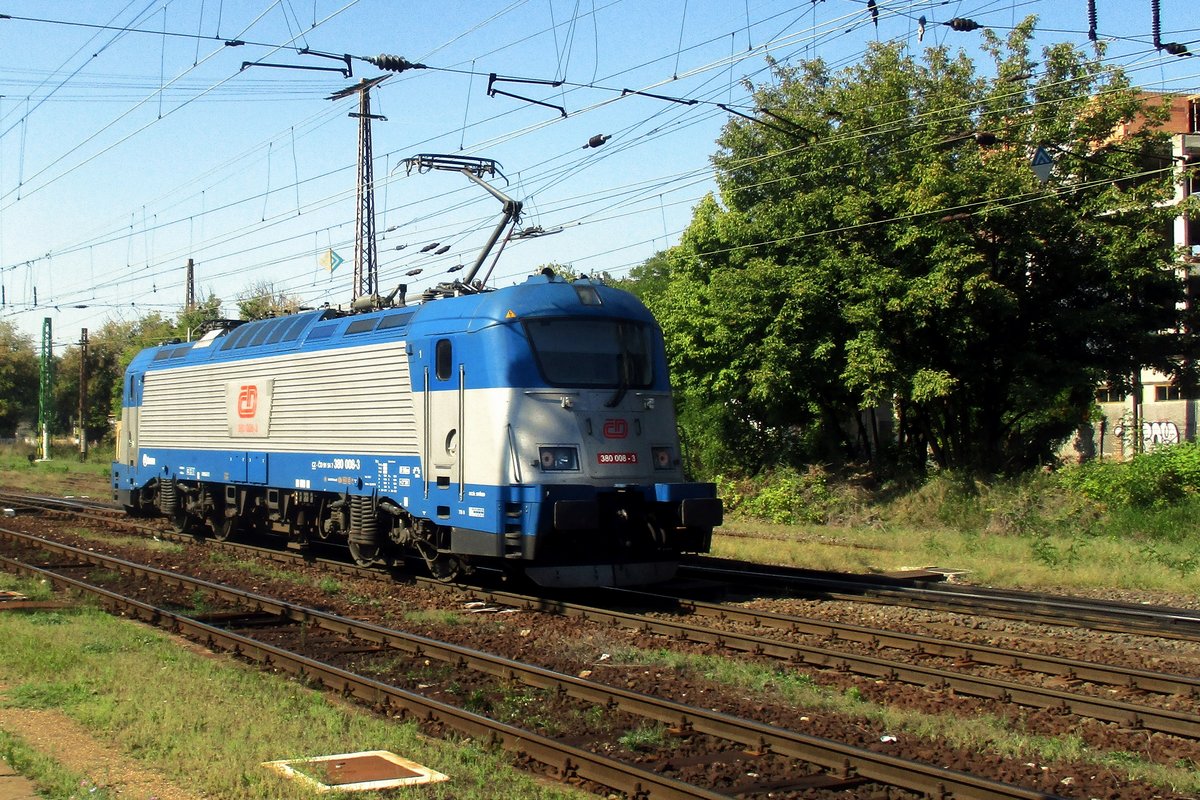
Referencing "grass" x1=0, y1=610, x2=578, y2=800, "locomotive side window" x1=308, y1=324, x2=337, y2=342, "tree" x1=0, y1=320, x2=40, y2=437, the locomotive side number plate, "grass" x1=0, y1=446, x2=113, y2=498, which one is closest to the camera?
"grass" x1=0, y1=610, x2=578, y2=800

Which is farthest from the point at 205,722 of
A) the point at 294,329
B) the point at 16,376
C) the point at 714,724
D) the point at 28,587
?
the point at 16,376

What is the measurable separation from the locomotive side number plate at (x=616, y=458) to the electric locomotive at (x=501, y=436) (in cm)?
2

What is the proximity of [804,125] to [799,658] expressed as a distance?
56.0 ft

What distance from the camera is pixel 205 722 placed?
7820mm

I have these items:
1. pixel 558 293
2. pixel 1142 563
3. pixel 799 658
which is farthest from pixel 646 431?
pixel 1142 563

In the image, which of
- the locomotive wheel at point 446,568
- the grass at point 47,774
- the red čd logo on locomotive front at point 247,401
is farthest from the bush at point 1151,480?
the grass at point 47,774

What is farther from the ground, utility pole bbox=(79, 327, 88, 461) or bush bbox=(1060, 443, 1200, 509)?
utility pole bbox=(79, 327, 88, 461)

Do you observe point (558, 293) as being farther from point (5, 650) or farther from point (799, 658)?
point (5, 650)

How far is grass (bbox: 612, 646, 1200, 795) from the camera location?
7.07 meters

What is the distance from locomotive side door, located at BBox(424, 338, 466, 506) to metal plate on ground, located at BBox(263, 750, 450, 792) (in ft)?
22.1

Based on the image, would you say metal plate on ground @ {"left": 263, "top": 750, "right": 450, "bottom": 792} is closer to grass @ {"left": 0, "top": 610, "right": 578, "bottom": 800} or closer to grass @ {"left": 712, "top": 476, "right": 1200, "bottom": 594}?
grass @ {"left": 0, "top": 610, "right": 578, "bottom": 800}

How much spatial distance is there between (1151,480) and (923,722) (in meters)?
16.0

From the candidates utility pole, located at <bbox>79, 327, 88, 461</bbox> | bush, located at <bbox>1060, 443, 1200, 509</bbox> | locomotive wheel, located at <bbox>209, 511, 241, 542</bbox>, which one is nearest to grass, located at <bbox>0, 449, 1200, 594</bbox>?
bush, located at <bbox>1060, 443, 1200, 509</bbox>

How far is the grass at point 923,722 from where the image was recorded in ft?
23.2
